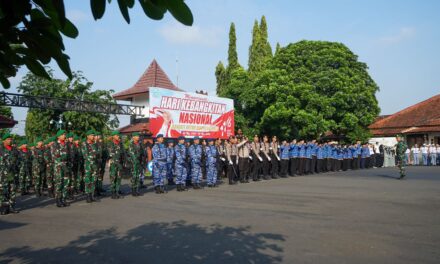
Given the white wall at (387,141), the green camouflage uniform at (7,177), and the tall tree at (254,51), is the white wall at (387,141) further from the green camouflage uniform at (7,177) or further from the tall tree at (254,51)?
the green camouflage uniform at (7,177)

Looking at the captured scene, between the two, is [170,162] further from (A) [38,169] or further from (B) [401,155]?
(B) [401,155]

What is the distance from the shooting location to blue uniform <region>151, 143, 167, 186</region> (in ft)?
43.3

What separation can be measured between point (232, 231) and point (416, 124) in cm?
3613

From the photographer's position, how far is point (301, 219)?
7605 millimetres

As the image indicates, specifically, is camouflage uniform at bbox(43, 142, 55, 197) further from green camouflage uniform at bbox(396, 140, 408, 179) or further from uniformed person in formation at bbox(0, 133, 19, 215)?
green camouflage uniform at bbox(396, 140, 408, 179)

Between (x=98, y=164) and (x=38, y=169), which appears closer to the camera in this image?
(x=98, y=164)

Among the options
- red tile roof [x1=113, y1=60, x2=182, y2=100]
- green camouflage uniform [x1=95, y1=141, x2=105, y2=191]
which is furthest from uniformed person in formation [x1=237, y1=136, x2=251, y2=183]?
red tile roof [x1=113, y1=60, x2=182, y2=100]

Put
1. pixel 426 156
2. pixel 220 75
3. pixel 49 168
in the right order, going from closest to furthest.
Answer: pixel 49 168 → pixel 426 156 → pixel 220 75

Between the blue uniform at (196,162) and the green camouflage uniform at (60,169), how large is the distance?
506 cm

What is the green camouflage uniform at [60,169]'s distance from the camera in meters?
10.4

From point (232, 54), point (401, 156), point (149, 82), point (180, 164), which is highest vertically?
point (232, 54)

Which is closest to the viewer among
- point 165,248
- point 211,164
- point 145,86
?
point 165,248

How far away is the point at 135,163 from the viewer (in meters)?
12.4

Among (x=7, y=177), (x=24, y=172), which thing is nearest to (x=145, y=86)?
(x=24, y=172)
